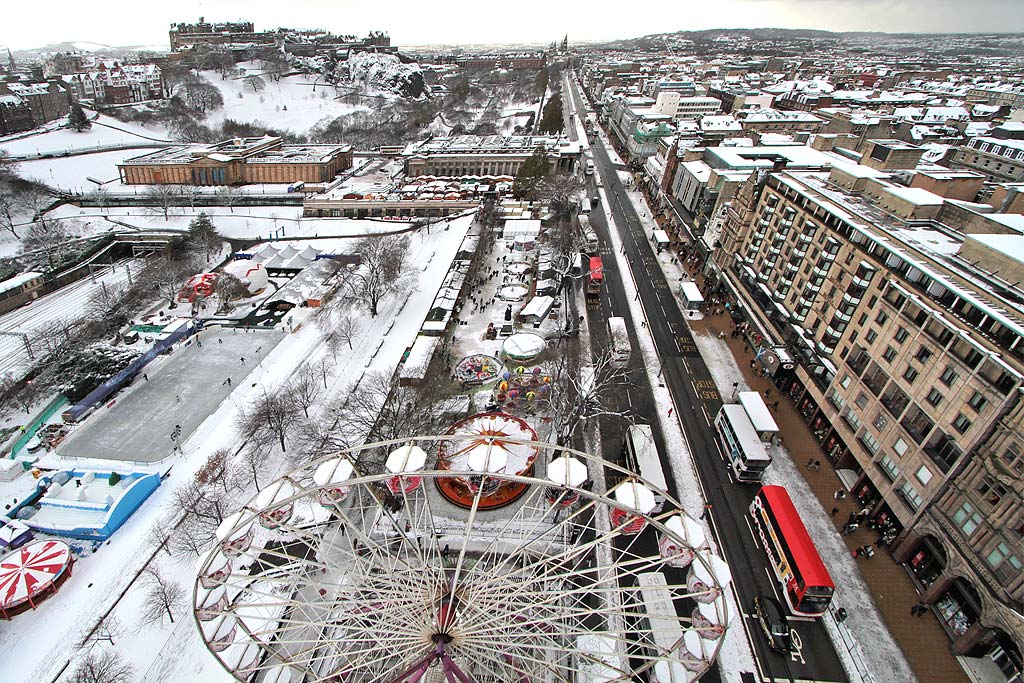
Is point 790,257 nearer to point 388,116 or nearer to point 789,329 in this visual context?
point 789,329

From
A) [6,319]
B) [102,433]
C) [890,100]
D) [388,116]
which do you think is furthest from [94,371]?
[890,100]

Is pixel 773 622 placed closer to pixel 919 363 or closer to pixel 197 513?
pixel 919 363

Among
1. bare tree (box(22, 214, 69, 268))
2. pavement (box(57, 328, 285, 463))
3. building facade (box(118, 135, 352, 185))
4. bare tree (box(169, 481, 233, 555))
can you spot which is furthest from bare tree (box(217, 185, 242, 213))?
bare tree (box(169, 481, 233, 555))

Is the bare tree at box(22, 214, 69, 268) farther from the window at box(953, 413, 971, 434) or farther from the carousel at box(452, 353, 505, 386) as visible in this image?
the window at box(953, 413, 971, 434)

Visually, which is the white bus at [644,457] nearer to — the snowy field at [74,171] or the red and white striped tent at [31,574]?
the red and white striped tent at [31,574]

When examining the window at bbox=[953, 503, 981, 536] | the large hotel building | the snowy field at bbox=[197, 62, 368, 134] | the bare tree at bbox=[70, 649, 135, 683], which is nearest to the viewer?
the bare tree at bbox=[70, 649, 135, 683]
